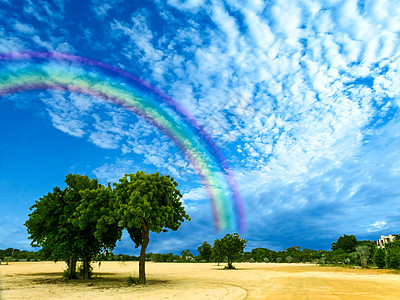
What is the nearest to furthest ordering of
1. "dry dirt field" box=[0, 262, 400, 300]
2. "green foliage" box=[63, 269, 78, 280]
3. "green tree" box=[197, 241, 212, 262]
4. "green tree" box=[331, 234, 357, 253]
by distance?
"dry dirt field" box=[0, 262, 400, 300], "green foliage" box=[63, 269, 78, 280], "green tree" box=[197, 241, 212, 262], "green tree" box=[331, 234, 357, 253]

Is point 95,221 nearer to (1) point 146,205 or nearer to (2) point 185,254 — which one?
(1) point 146,205

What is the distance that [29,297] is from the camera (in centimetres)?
1806

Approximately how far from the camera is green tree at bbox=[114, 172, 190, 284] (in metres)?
23.8

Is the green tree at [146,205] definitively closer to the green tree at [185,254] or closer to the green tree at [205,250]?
the green tree at [205,250]

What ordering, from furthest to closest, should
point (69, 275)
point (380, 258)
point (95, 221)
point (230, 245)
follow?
point (380, 258)
point (230, 245)
point (69, 275)
point (95, 221)

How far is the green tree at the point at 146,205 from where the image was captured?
23828 mm

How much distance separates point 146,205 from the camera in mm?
23812

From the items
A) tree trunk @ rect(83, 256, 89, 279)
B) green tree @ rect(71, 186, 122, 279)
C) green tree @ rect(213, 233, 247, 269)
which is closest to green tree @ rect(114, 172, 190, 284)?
green tree @ rect(71, 186, 122, 279)

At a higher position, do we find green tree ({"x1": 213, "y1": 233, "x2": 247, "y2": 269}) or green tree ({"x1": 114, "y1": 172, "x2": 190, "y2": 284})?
green tree ({"x1": 114, "y1": 172, "x2": 190, "y2": 284})

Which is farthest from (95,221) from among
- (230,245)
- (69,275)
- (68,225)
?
(230,245)

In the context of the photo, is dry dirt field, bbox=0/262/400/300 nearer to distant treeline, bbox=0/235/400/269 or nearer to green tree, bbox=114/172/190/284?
green tree, bbox=114/172/190/284

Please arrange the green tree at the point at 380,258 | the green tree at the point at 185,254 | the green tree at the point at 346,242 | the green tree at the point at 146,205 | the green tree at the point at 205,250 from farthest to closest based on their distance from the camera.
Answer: the green tree at the point at 185,254
the green tree at the point at 346,242
the green tree at the point at 205,250
the green tree at the point at 380,258
the green tree at the point at 146,205

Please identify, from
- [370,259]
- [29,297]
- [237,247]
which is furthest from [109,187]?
[370,259]

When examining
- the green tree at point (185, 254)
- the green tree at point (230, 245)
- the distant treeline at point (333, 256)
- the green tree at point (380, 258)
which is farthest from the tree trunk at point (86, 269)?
the green tree at point (185, 254)
